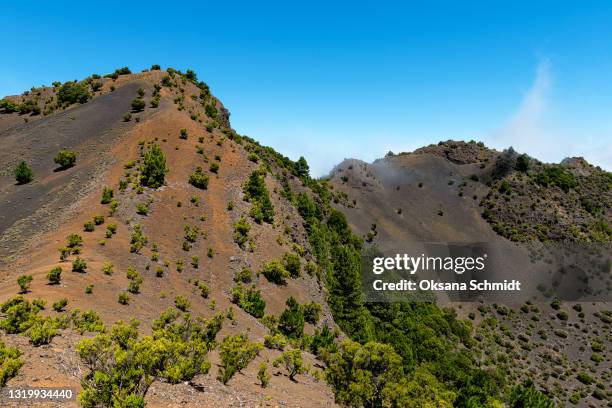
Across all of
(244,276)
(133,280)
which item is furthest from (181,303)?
(244,276)

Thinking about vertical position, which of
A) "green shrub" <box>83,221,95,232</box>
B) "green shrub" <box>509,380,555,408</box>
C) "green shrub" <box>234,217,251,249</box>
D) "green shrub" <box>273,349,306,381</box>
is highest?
"green shrub" <box>234,217,251,249</box>

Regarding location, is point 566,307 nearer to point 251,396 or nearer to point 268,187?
point 268,187

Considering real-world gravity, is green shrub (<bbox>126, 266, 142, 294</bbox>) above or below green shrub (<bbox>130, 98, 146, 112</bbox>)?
below

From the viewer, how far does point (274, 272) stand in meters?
43.1

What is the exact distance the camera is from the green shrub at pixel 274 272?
141 feet

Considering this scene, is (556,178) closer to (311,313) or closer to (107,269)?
(311,313)

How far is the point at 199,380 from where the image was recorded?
18.2 m

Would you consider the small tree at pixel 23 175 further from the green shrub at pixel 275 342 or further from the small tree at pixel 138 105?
the green shrub at pixel 275 342

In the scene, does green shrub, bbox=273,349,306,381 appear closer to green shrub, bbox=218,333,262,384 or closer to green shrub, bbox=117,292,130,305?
green shrub, bbox=218,333,262,384

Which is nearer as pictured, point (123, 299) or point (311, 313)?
point (123, 299)

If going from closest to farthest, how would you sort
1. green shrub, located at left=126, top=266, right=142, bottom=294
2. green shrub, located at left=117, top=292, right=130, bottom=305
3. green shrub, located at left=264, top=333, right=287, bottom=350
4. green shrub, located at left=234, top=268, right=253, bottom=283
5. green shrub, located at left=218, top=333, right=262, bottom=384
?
green shrub, located at left=218, top=333, right=262, bottom=384 → green shrub, located at left=117, top=292, right=130, bottom=305 → green shrub, located at left=126, top=266, right=142, bottom=294 → green shrub, located at left=264, top=333, right=287, bottom=350 → green shrub, located at left=234, top=268, right=253, bottom=283

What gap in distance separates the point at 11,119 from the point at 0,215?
43.4 meters

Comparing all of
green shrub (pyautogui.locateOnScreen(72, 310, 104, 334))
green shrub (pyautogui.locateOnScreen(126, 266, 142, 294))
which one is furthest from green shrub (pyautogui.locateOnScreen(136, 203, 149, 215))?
green shrub (pyautogui.locateOnScreen(72, 310, 104, 334))

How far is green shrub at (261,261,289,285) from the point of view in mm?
42969
